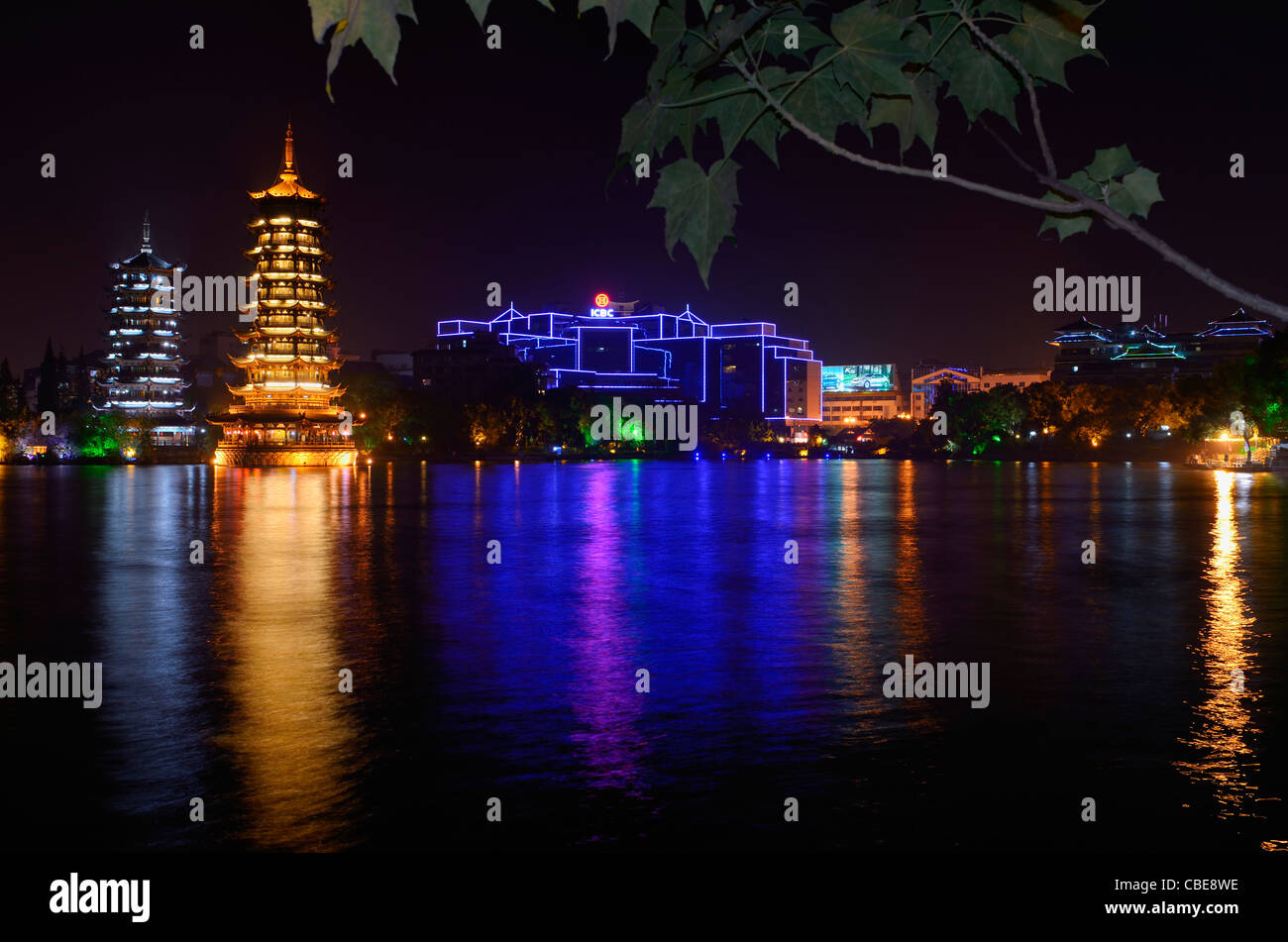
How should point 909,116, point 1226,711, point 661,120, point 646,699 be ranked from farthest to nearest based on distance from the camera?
point 646,699 → point 1226,711 → point 909,116 → point 661,120

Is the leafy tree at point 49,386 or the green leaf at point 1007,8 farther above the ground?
the leafy tree at point 49,386

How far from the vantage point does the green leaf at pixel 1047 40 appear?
2826 mm

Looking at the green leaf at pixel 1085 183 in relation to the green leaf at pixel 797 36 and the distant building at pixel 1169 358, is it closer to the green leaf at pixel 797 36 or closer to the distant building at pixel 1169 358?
the green leaf at pixel 797 36

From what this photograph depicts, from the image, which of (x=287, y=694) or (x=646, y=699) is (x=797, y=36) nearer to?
(x=646, y=699)

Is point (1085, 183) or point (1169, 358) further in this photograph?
point (1169, 358)

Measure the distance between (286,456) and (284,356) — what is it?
33.0ft

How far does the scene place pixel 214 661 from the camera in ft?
42.1

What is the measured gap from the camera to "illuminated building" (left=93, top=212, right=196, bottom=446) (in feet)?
427

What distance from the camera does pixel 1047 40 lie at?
292 cm

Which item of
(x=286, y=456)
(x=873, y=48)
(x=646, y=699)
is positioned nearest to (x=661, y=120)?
(x=873, y=48)

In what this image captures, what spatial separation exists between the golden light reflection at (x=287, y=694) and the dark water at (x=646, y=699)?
53mm

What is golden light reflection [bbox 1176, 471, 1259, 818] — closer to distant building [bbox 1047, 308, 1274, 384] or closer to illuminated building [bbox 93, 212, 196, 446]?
illuminated building [bbox 93, 212, 196, 446]

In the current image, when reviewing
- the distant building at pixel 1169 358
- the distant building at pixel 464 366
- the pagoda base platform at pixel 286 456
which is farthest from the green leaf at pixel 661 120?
the distant building at pixel 1169 358
